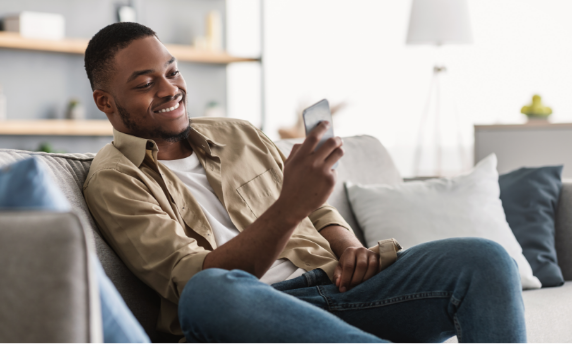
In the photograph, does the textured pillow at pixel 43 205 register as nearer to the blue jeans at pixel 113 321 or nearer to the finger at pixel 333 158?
the blue jeans at pixel 113 321

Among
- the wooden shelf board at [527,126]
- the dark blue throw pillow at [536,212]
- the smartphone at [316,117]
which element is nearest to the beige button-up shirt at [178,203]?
the smartphone at [316,117]

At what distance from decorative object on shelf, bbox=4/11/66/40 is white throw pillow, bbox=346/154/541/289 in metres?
2.81

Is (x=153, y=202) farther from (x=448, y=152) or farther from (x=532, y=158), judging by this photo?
(x=448, y=152)

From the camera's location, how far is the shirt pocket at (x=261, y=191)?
4.87 ft

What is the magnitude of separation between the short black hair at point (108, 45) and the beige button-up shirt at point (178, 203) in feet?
0.63

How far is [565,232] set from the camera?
199 centimetres

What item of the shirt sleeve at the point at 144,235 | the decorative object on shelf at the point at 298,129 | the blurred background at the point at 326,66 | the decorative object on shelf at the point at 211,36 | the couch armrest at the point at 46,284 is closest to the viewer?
the couch armrest at the point at 46,284

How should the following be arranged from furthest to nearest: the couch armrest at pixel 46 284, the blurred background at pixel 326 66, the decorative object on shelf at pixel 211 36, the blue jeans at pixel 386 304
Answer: the decorative object on shelf at pixel 211 36, the blurred background at pixel 326 66, the blue jeans at pixel 386 304, the couch armrest at pixel 46 284

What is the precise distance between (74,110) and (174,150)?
110 inches

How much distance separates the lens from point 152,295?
4.52 ft

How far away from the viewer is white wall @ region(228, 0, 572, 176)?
13.5 feet

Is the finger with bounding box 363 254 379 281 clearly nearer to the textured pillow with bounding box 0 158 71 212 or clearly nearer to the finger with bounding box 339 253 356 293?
the finger with bounding box 339 253 356 293

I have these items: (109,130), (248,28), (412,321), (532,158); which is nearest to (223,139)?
(412,321)

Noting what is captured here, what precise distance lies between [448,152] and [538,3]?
1209 mm
